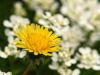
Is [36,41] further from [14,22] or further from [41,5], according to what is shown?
[41,5]

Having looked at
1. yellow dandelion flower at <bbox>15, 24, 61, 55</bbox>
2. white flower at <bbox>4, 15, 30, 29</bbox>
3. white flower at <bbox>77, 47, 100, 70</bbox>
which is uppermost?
white flower at <bbox>4, 15, 30, 29</bbox>

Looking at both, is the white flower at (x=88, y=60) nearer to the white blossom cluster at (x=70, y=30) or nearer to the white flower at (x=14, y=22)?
the white blossom cluster at (x=70, y=30)

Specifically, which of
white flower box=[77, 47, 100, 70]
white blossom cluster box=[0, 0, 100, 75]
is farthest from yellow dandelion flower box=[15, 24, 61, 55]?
white flower box=[77, 47, 100, 70]

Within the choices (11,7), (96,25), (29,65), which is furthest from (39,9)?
(29,65)

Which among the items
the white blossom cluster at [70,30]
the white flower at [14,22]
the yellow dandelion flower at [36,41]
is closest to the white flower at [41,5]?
the white blossom cluster at [70,30]

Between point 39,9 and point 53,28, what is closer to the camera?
point 53,28

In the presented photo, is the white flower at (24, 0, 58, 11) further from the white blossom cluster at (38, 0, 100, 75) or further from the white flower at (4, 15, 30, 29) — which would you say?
the white flower at (4, 15, 30, 29)

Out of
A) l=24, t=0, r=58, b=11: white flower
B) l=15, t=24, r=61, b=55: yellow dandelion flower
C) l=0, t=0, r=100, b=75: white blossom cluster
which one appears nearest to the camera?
l=15, t=24, r=61, b=55: yellow dandelion flower

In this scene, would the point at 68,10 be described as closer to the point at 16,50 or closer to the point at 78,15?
the point at 78,15
